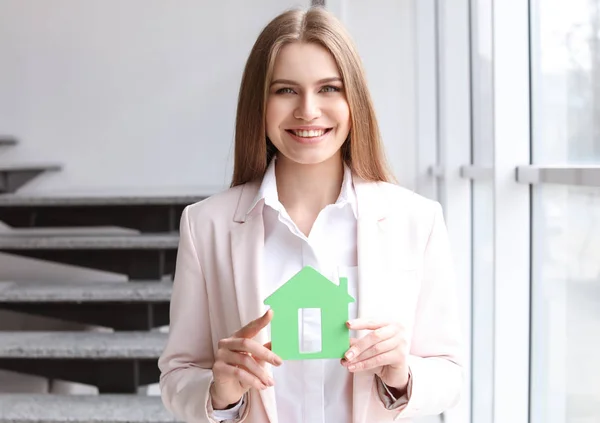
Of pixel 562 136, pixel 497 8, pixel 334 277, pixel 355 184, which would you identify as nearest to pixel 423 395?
pixel 334 277

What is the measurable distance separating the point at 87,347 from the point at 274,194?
2460 mm

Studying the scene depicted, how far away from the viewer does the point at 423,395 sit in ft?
3.99

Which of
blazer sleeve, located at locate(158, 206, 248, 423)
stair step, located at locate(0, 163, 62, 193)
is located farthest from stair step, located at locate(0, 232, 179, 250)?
blazer sleeve, located at locate(158, 206, 248, 423)

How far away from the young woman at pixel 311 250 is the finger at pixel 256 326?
58mm

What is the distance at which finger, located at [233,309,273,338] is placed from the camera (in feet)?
3.53

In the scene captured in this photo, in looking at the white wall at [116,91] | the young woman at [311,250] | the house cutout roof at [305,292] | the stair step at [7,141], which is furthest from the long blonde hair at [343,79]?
the stair step at [7,141]

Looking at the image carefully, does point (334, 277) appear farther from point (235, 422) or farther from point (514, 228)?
point (514, 228)

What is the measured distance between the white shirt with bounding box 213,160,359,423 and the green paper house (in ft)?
0.47

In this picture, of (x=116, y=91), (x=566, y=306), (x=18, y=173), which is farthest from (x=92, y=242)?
(x=566, y=306)

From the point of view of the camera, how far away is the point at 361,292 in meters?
1.23

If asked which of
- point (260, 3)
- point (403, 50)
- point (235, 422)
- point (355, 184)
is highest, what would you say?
point (260, 3)

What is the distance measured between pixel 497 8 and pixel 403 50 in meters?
2.38

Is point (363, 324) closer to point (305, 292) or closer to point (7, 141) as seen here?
point (305, 292)

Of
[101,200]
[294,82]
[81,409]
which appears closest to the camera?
[294,82]
